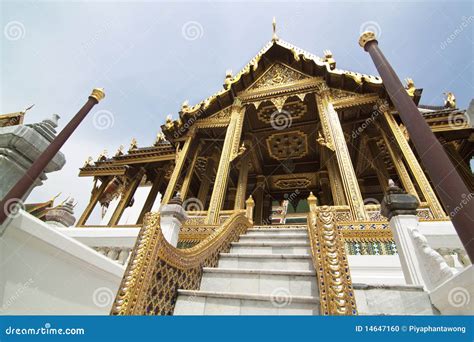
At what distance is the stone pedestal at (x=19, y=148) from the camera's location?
→ 234 cm

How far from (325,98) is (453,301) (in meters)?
6.45

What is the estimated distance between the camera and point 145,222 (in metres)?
1.92

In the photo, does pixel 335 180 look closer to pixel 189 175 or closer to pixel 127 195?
pixel 189 175

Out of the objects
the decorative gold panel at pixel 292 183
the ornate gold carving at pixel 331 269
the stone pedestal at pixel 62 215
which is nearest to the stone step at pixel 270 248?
the ornate gold carving at pixel 331 269

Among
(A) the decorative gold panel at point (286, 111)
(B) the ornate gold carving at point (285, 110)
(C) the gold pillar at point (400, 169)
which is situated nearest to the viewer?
(C) the gold pillar at point (400, 169)

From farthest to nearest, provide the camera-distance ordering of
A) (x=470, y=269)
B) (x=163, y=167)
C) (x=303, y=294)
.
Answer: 1. (x=163, y=167)
2. (x=303, y=294)
3. (x=470, y=269)

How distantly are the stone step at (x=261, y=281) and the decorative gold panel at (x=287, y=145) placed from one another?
7.29m

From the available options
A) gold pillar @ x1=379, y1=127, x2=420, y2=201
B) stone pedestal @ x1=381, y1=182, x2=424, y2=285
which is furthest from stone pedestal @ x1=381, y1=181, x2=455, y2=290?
gold pillar @ x1=379, y1=127, x2=420, y2=201

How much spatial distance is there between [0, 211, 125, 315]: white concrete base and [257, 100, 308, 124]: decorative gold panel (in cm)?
726

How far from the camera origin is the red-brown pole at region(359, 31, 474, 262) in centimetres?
198

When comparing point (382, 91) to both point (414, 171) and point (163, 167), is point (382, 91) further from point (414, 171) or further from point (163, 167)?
point (163, 167)

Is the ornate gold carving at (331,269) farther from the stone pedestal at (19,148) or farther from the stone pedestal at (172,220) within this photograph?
the stone pedestal at (19,148)

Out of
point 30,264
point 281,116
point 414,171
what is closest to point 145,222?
point 30,264

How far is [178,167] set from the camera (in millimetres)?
7270
